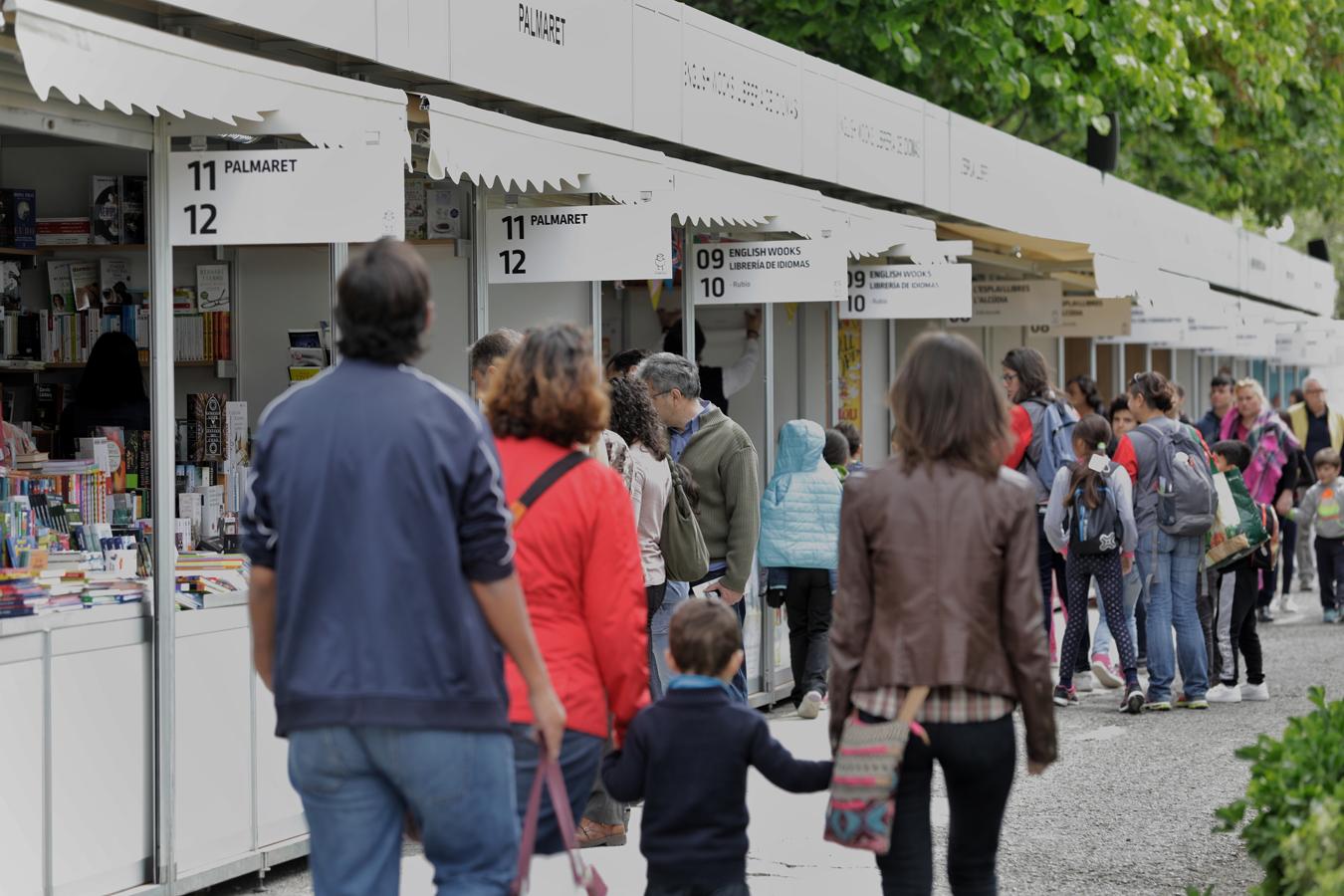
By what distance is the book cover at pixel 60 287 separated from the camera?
8.12 m

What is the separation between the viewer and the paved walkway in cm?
689

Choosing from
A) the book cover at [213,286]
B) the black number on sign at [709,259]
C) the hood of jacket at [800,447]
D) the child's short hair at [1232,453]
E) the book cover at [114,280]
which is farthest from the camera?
the child's short hair at [1232,453]

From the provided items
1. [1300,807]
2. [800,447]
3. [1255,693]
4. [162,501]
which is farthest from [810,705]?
[1300,807]

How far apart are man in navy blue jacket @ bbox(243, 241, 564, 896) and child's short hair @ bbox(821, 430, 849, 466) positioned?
741cm

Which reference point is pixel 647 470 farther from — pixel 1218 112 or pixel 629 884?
pixel 1218 112

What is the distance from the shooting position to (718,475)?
8.15 meters

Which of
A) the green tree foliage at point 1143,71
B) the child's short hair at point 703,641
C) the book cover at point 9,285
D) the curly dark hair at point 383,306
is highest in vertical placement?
the green tree foliage at point 1143,71

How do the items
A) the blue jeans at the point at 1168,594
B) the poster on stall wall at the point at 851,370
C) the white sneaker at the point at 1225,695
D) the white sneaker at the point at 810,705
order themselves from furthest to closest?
the poster on stall wall at the point at 851,370 → the white sneaker at the point at 1225,695 → the blue jeans at the point at 1168,594 → the white sneaker at the point at 810,705

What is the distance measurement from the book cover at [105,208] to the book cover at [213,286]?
59 centimetres

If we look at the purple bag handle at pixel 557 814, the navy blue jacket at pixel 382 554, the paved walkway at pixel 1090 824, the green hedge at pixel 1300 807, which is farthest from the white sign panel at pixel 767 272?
the navy blue jacket at pixel 382 554

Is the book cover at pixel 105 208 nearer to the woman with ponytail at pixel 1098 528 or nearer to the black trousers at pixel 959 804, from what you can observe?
the black trousers at pixel 959 804

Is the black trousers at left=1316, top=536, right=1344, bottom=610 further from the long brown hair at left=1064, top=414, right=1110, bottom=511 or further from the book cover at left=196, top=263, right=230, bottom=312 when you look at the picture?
the book cover at left=196, top=263, right=230, bottom=312

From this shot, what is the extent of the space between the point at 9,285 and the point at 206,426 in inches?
41.7

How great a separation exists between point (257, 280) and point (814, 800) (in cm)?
314
